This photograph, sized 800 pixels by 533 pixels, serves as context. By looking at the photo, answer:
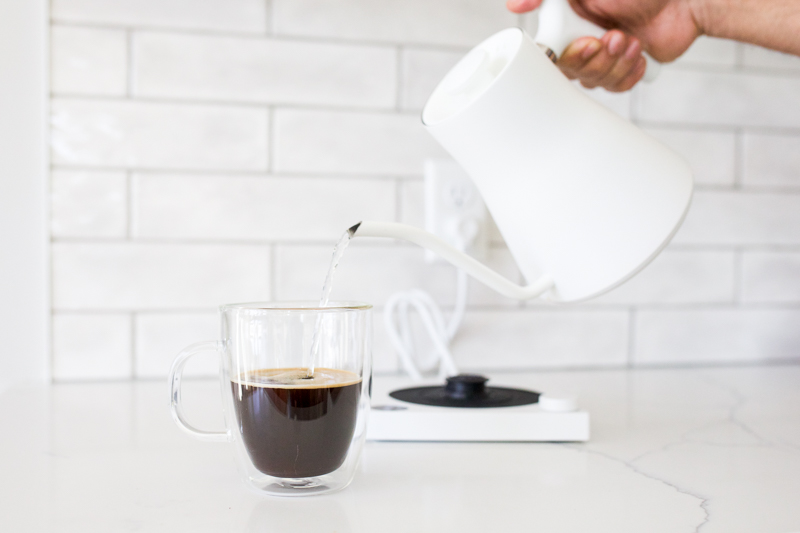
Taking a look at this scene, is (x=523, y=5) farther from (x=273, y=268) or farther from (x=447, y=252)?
(x=273, y=268)

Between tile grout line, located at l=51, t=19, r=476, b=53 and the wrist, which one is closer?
the wrist

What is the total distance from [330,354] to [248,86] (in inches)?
21.5

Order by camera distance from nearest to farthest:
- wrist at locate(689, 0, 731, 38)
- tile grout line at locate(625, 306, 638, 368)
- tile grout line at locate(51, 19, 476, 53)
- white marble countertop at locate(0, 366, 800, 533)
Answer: white marble countertop at locate(0, 366, 800, 533) → wrist at locate(689, 0, 731, 38) → tile grout line at locate(51, 19, 476, 53) → tile grout line at locate(625, 306, 638, 368)

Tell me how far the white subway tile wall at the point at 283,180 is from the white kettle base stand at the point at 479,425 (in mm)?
337

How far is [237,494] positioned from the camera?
1.55 ft

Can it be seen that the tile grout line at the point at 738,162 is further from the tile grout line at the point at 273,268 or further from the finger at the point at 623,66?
the tile grout line at the point at 273,268

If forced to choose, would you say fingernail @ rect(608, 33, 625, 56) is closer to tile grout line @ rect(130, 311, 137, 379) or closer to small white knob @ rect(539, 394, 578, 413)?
small white knob @ rect(539, 394, 578, 413)

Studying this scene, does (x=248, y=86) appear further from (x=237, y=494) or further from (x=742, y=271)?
(x=742, y=271)

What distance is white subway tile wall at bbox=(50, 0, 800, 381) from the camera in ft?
2.88

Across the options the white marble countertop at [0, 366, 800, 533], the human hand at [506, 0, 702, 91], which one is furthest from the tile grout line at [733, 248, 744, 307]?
the human hand at [506, 0, 702, 91]

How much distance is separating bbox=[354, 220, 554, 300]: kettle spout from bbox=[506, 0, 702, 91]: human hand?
222 mm

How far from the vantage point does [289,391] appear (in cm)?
46

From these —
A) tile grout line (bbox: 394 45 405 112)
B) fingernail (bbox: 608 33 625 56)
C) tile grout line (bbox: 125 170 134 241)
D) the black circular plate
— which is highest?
tile grout line (bbox: 394 45 405 112)

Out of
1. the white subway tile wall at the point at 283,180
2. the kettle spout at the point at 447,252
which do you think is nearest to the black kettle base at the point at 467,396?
the kettle spout at the point at 447,252
